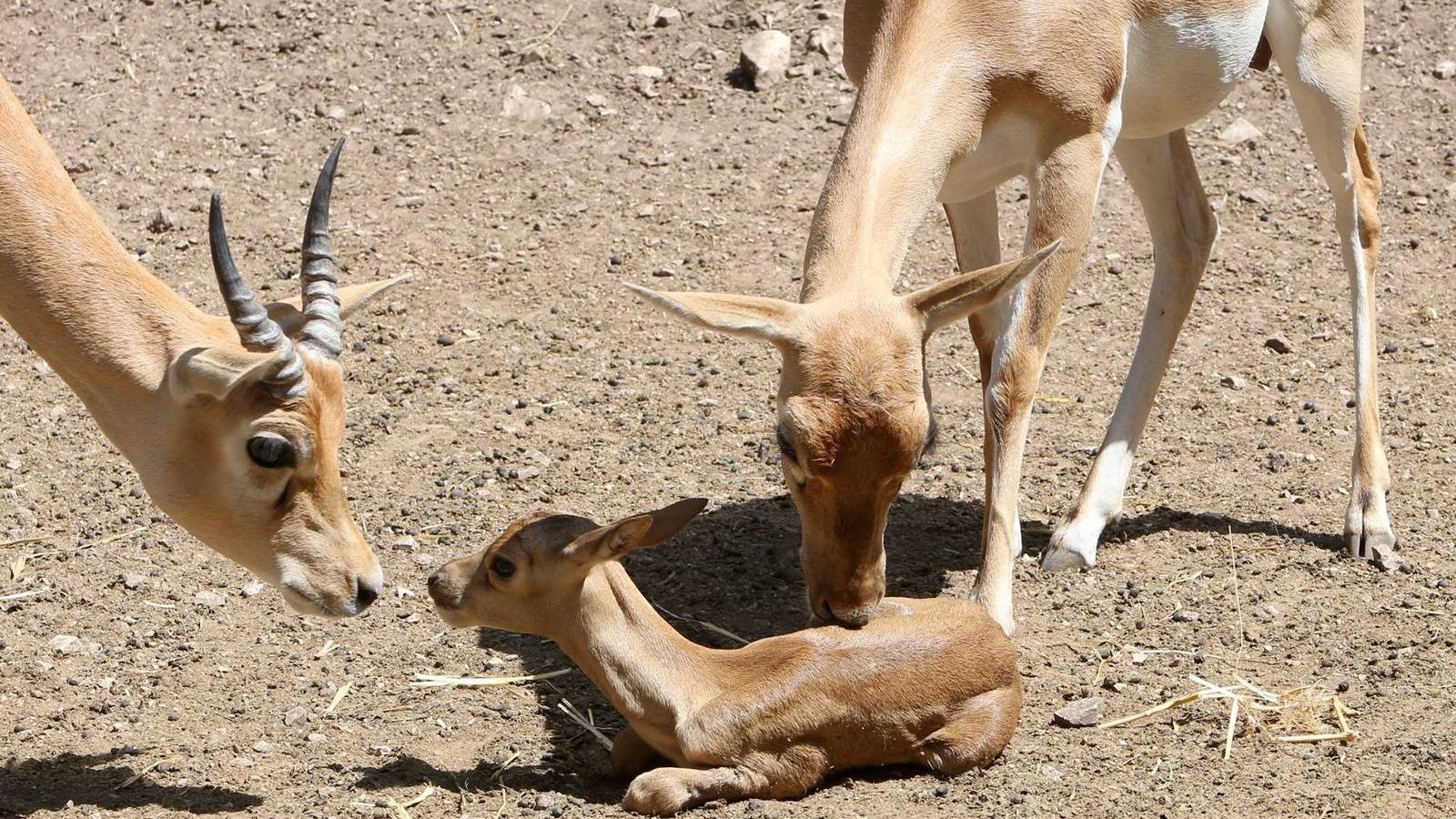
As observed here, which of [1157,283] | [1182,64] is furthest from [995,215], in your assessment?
[1182,64]

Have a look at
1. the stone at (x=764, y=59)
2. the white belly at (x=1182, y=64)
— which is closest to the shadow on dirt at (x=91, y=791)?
the white belly at (x=1182, y=64)

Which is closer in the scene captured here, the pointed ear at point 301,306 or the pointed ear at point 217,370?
the pointed ear at point 217,370

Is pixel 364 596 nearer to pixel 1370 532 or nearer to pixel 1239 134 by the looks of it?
pixel 1370 532

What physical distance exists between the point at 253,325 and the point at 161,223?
5.77 meters

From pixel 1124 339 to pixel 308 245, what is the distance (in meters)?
5.92

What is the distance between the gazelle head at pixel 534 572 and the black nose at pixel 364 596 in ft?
1.29

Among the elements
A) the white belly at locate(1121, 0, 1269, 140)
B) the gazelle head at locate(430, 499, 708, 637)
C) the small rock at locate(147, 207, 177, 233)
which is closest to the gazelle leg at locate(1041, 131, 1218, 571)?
the white belly at locate(1121, 0, 1269, 140)

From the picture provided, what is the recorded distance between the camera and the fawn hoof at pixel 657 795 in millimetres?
5676

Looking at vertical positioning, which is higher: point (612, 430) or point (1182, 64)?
point (1182, 64)

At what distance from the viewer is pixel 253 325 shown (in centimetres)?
534

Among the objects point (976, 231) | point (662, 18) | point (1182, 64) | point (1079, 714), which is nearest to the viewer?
point (1079, 714)

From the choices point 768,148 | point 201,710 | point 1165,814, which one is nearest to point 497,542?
point 201,710

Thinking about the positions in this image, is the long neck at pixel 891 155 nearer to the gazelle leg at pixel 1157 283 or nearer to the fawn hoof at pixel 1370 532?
the gazelle leg at pixel 1157 283

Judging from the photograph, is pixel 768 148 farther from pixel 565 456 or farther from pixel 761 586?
pixel 761 586
